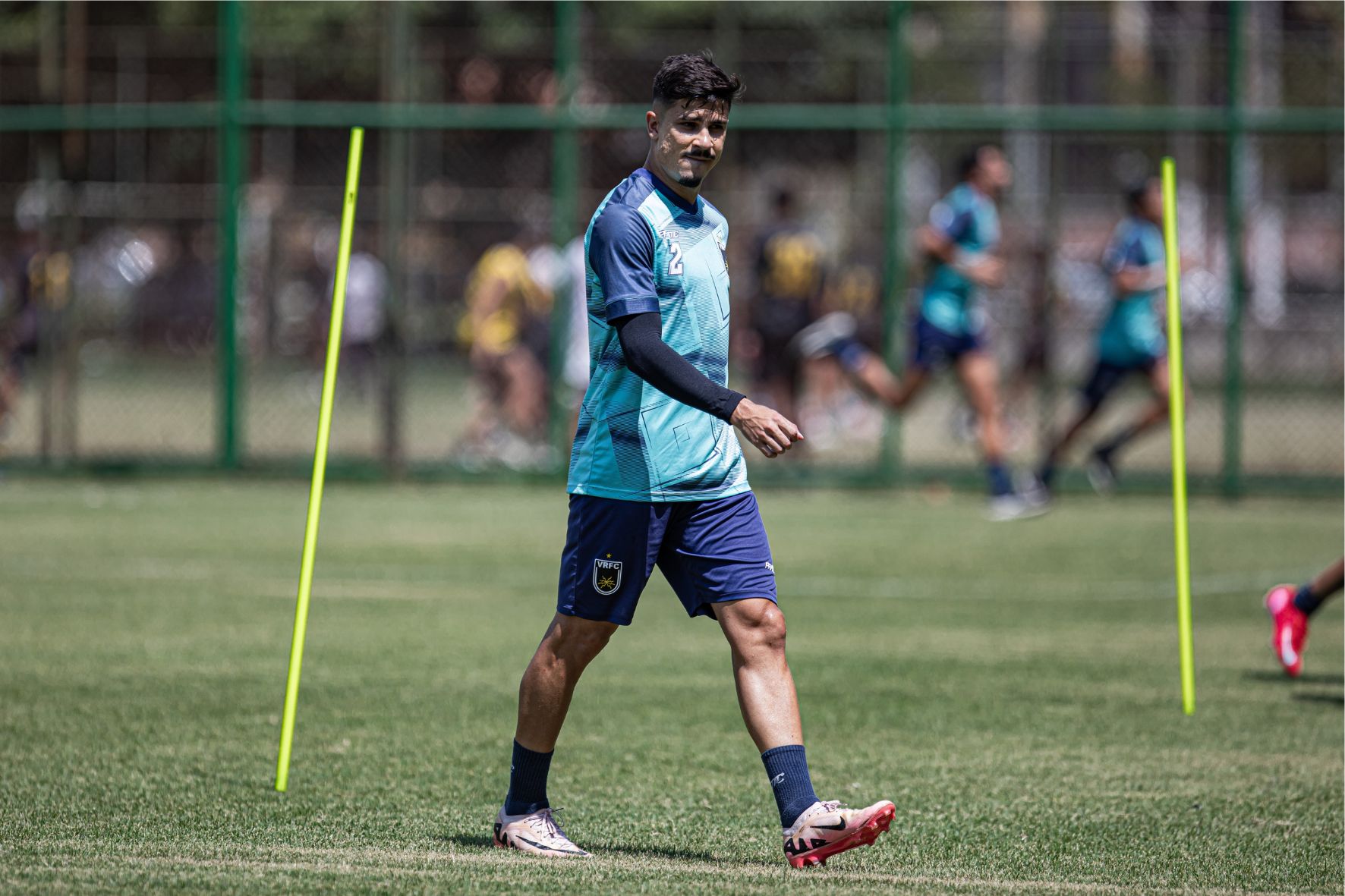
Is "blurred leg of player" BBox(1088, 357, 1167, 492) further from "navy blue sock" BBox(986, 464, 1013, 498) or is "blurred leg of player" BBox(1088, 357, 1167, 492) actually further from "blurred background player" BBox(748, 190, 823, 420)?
"blurred background player" BBox(748, 190, 823, 420)

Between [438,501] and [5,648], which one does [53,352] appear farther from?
[5,648]

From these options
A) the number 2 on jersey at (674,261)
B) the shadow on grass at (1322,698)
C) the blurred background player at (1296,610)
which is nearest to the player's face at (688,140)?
the number 2 on jersey at (674,261)

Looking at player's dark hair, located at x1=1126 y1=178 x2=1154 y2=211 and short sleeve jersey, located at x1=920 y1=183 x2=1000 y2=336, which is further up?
player's dark hair, located at x1=1126 y1=178 x2=1154 y2=211

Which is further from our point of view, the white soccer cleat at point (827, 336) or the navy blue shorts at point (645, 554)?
the white soccer cleat at point (827, 336)

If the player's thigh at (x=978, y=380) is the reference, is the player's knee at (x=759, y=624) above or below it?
below

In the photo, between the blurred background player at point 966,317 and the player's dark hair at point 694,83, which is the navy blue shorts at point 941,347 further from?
A: the player's dark hair at point 694,83

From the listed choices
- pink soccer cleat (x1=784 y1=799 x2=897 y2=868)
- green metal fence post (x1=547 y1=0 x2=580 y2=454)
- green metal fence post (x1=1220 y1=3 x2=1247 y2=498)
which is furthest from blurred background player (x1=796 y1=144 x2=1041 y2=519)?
pink soccer cleat (x1=784 y1=799 x2=897 y2=868)

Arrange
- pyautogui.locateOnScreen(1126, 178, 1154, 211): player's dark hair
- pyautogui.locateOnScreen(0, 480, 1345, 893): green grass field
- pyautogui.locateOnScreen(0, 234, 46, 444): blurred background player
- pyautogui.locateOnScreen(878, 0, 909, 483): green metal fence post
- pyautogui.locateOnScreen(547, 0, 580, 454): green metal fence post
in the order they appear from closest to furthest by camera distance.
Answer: pyautogui.locateOnScreen(0, 480, 1345, 893): green grass field → pyautogui.locateOnScreen(1126, 178, 1154, 211): player's dark hair → pyautogui.locateOnScreen(878, 0, 909, 483): green metal fence post → pyautogui.locateOnScreen(547, 0, 580, 454): green metal fence post → pyautogui.locateOnScreen(0, 234, 46, 444): blurred background player

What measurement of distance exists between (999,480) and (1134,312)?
68.7 inches

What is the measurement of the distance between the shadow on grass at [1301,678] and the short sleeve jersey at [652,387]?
3.98 metres

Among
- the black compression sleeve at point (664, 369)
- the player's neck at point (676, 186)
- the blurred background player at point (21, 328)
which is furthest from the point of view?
the blurred background player at point (21, 328)

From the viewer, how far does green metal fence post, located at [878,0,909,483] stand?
15750mm

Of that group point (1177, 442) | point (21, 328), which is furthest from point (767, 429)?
point (21, 328)

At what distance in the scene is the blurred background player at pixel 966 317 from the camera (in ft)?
46.1
